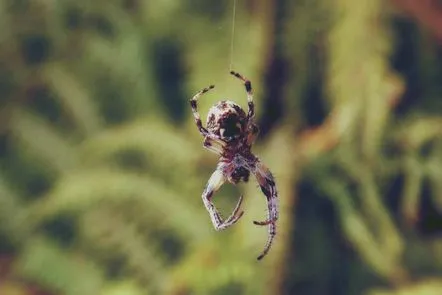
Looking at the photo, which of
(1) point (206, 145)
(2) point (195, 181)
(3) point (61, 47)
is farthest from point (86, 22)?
(1) point (206, 145)

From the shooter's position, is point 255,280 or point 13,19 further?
A: point 13,19

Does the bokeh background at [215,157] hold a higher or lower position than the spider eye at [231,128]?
higher

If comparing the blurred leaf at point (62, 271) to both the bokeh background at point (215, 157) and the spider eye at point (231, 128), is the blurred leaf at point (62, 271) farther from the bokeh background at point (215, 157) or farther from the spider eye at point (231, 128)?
the spider eye at point (231, 128)

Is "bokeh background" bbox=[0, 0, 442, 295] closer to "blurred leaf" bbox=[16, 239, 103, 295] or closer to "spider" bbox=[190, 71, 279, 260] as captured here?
"blurred leaf" bbox=[16, 239, 103, 295]

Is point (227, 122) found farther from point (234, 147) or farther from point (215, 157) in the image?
point (215, 157)

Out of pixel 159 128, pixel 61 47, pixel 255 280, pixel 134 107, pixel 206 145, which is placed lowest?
pixel 206 145

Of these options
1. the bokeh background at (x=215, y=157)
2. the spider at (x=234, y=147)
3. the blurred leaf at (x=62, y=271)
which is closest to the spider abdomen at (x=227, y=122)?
the spider at (x=234, y=147)

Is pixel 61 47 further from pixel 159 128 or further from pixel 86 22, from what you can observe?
pixel 159 128
